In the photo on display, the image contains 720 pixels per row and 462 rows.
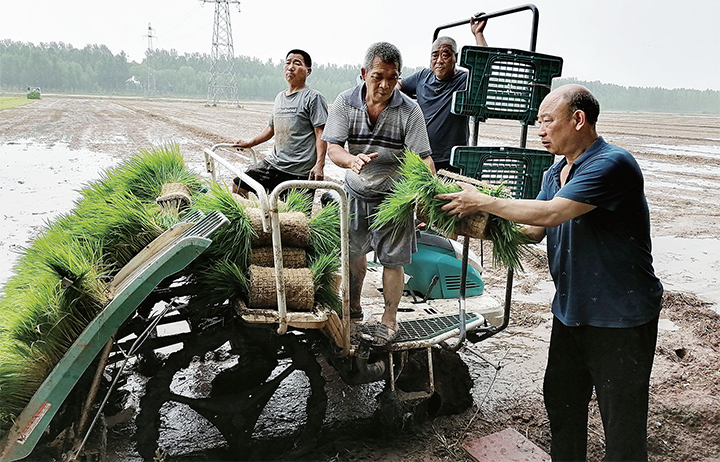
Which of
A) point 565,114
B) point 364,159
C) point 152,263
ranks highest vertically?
point 565,114

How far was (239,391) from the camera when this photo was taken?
3.35 metres

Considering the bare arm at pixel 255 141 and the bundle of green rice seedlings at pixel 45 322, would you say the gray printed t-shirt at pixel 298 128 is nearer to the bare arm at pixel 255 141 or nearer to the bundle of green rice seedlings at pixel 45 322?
the bare arm at pixel 255 141

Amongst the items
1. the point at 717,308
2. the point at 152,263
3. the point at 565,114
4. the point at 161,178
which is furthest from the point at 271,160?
the point at 717,308

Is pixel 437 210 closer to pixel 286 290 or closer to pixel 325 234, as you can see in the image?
pixel 325 234

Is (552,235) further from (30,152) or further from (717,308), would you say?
(30,152)

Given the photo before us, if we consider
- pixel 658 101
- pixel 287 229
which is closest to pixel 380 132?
pixel 287 229

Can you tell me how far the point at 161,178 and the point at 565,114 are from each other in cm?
303

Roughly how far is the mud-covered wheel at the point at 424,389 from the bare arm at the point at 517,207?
1.32m

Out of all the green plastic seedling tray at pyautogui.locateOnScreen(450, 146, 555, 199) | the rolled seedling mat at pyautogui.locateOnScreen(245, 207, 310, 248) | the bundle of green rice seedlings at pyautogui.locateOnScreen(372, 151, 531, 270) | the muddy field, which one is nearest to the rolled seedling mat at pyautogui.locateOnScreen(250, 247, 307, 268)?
the rolled seedling mat at pyautogui.locateOnScreen(245, 207, 310, 248)

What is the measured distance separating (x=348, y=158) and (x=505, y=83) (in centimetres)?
114

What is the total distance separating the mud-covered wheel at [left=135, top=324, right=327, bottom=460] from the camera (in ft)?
10.3

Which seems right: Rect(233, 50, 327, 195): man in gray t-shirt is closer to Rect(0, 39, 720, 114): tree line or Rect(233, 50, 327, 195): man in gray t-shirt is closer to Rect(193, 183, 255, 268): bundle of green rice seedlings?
Rect(193, 183, 255, 268): bundle of green rice seedlings

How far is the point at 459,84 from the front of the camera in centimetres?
486

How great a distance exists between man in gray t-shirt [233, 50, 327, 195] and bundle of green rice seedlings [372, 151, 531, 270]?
1.85m
